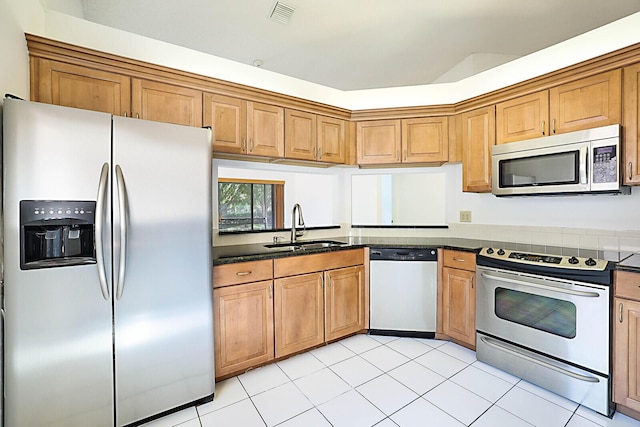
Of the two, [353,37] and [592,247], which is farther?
[353,37]

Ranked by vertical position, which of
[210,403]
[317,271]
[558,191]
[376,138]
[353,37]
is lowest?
[210,403]

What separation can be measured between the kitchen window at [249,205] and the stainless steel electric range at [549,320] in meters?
1.89

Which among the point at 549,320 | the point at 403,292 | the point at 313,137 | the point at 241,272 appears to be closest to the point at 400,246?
the point at 403,292

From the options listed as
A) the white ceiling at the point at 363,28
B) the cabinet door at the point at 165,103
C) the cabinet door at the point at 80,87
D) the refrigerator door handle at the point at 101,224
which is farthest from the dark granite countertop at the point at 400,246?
the white ceiling at the point at 363,28

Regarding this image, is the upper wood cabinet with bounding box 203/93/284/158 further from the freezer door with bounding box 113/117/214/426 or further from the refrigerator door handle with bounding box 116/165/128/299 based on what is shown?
the refrigerator door handle with bounding box 116/165/128/299

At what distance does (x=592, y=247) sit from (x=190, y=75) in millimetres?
3359

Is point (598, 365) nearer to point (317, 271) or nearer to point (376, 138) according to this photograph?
point (317, 271)

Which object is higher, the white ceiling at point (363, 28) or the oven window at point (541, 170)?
the white ceiling at point (363, 28)

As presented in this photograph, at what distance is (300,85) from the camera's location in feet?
9.45

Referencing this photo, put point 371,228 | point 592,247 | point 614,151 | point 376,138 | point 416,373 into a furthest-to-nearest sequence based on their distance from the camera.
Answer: point 371,228 < point 376,138 < point 592,247 < point 416,373 < point 614,151

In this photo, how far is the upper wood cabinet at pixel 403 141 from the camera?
2986 millimetres

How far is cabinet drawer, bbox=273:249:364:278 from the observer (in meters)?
2.35

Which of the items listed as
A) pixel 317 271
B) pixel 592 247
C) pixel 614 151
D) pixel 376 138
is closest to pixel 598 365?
pixel 592 247

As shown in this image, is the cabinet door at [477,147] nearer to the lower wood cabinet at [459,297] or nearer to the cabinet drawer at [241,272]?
the lower wood cabinet at [459,297]
